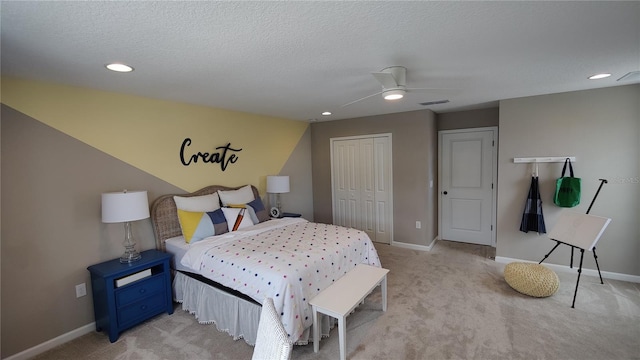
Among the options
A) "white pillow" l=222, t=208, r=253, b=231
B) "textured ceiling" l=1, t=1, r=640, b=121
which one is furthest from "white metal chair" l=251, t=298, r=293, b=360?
"white pillow" l=222, t=208, r=253, b=231

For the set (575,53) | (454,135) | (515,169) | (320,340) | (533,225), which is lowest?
(320,340)

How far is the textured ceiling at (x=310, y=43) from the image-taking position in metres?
1.39

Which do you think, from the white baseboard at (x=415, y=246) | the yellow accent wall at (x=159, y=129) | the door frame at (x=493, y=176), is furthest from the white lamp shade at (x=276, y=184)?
the door frame at (x=493, y=176)

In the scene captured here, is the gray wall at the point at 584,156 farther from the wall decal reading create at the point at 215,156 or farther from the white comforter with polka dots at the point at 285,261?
the wall decal reading create at the point at 215,156

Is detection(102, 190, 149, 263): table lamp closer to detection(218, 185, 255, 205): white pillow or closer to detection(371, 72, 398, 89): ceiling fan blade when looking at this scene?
detection(218, 185, 255, 205): white pillow

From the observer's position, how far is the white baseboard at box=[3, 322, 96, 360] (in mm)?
2236

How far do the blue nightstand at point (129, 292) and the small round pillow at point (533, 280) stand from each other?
3721mm

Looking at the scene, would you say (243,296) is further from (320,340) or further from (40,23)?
(40,23)

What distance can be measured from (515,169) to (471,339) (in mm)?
2466

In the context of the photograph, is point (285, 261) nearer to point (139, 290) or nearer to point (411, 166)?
point (139, 290)

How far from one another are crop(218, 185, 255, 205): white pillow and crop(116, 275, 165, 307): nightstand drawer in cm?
123

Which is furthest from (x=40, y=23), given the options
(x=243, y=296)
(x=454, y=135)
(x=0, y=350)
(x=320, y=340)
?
(x=454, y=135)

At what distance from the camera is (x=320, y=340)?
94.0 inches

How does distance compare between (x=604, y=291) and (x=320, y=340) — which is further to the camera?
(x=604, y=291)
